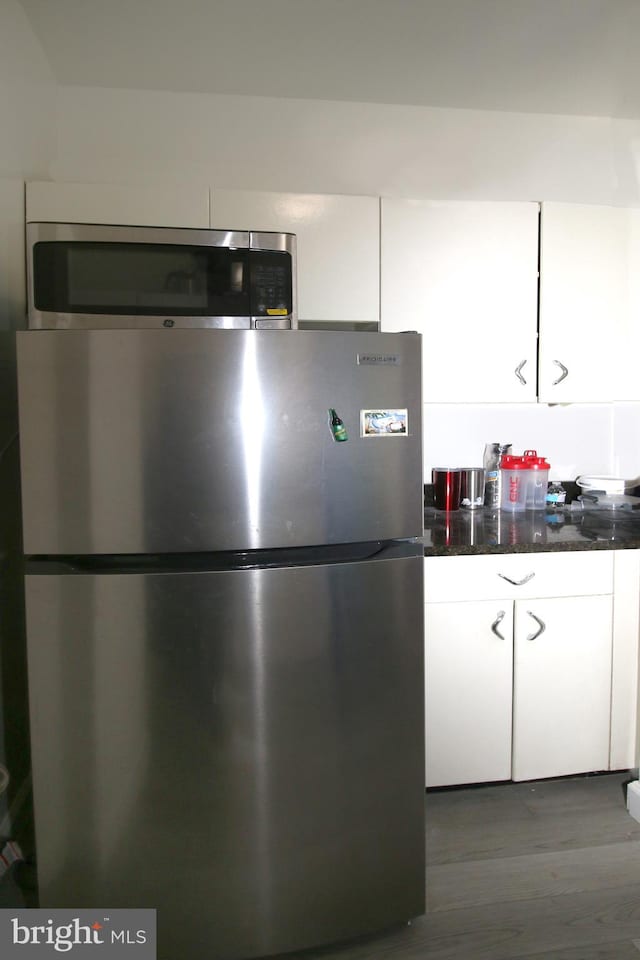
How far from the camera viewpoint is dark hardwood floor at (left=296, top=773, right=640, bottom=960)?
148 centimetres

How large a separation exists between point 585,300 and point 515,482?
72cm

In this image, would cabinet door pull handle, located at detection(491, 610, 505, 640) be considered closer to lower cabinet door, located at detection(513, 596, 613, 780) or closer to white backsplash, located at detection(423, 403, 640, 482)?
lower cabinet door, located at detection(513, 596, 613, 780)

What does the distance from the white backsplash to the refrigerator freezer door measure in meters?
1.25

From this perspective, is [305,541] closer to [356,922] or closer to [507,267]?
[356,922]

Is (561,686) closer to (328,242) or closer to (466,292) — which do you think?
(466,292)

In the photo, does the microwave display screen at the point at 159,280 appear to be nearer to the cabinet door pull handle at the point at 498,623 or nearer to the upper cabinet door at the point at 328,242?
the upper cabinet door at the point at 328,242

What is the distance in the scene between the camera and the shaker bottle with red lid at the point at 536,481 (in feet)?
8.14

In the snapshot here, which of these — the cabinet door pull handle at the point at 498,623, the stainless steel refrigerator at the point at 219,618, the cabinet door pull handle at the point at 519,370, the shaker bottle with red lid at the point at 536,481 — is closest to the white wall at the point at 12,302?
the stainless steel refrigerator at the point at 219,618

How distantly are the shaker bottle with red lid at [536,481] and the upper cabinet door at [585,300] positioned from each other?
266mm

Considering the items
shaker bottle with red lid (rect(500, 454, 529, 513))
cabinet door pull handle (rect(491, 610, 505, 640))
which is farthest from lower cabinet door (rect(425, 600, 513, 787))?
shaker bottle with red lid (rect(500, 454, 529, 513))

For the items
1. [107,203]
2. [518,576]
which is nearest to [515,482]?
[518,576]

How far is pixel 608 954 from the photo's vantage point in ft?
4.75

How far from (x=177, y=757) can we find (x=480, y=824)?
108 centimetres

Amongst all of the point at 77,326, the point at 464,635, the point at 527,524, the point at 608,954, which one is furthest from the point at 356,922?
the point at 77,326
